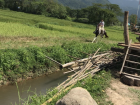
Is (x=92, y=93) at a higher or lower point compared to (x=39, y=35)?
lower

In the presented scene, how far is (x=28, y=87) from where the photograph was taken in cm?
606

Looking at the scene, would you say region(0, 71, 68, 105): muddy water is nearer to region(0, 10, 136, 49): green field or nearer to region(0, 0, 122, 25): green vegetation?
region(0, 10, 136, 49): green field

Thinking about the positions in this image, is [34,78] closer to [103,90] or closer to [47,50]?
[47,50]

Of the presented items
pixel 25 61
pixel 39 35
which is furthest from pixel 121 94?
pixel 39 35

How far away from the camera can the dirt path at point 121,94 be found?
14.2 ft

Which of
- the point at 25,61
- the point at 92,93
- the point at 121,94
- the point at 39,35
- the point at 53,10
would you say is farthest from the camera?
the point at 53,10

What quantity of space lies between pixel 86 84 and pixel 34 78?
9.13 feet

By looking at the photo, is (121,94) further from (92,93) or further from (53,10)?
(53,10)

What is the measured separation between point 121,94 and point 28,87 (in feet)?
11.5

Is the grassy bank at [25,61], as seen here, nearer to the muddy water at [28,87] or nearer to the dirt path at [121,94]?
the muddy water at [28,87]

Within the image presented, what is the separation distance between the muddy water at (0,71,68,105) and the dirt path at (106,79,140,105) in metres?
2.43

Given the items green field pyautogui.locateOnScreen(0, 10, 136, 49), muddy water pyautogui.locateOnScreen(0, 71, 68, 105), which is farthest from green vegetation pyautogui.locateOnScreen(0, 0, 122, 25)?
muddy water pyautogui.locateOnScreen(0, 71, 68, 105)

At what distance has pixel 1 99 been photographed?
203 inches

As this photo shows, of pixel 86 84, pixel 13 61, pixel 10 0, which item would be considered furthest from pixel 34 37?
pixel 10 0
